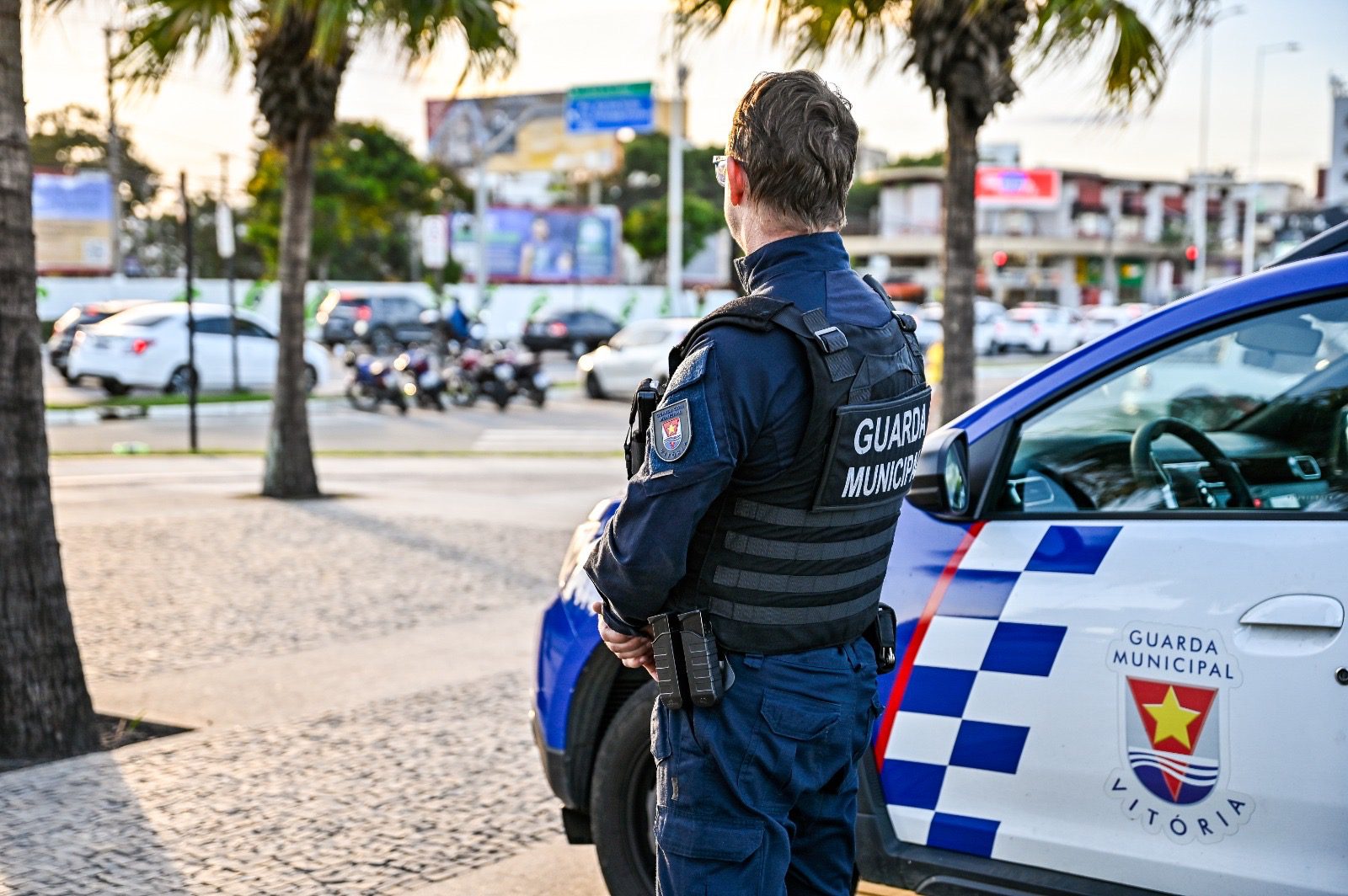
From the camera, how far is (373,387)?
22188mm

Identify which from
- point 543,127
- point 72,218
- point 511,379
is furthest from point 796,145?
point 543,127

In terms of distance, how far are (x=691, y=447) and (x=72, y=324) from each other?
2813cm

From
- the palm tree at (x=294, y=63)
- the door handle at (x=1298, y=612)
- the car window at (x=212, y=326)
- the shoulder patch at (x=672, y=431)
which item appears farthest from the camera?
the car window at (x=212, y=326)

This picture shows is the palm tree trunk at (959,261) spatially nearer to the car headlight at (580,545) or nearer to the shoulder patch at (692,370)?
the car headlight at (580,545)

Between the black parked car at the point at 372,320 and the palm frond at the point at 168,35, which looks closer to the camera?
the palm frond at the point at 168,35

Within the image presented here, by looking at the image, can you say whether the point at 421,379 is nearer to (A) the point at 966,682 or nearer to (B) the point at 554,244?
(A) the point at 966,682

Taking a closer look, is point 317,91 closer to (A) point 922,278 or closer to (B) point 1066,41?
(B) point 1066,41

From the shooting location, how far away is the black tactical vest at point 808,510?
2.20 m

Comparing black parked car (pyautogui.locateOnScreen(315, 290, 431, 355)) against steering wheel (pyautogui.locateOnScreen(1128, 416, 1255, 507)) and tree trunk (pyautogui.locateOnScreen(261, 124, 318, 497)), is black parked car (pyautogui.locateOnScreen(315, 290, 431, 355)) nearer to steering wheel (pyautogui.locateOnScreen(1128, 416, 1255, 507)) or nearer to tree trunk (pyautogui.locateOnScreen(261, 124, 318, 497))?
tree trunk (pyautogui.locateOnScreen(261, 124, 318, 497))

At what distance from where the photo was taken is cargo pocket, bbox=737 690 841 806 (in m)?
2.21

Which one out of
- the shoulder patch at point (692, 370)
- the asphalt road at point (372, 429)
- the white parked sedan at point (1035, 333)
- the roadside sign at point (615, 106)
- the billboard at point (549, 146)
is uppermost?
the billboard at point (549, 146)

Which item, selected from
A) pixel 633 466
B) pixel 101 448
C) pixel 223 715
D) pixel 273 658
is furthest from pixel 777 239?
pixel 101 448

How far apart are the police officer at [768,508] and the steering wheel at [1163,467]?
1.37 m

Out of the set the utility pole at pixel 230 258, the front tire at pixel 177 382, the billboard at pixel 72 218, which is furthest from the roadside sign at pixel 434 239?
the billboard at pixel 72 218
